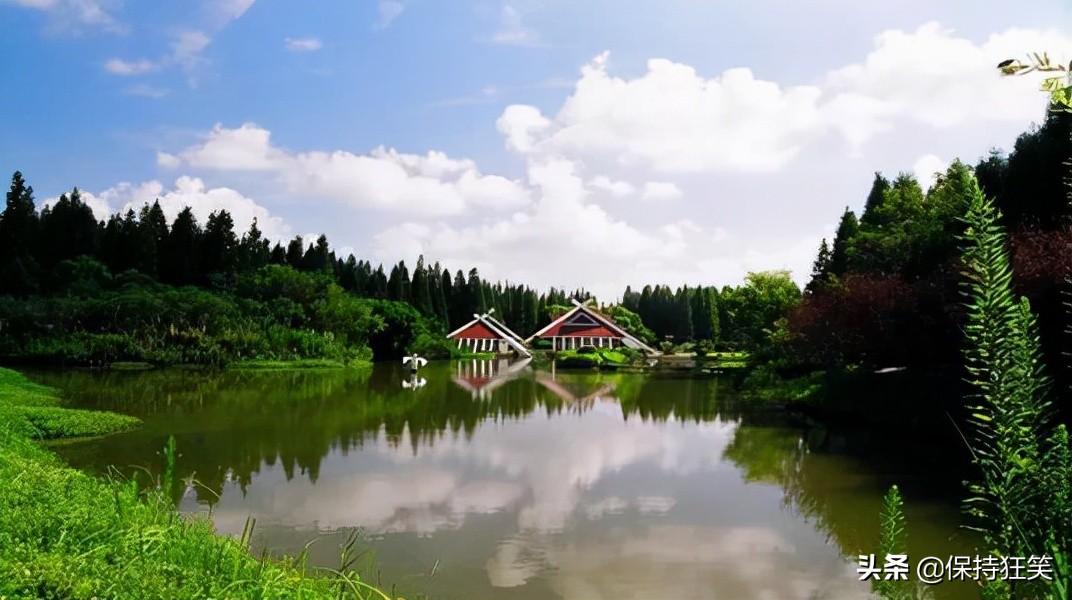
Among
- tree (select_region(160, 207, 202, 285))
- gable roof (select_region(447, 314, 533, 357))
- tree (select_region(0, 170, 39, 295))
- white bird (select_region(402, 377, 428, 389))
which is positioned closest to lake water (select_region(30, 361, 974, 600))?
white bird (select_region(402, 377, 428, 389))

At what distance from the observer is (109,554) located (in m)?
3.87

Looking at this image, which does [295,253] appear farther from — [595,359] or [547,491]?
[547,491]

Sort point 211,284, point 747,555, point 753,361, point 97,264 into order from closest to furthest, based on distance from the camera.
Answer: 1. point 747,555
2. point 753,361
3. point 97,264
4. point 211,284

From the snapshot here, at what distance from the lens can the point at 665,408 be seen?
1978 cm

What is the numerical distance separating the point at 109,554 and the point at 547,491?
20.9 feet

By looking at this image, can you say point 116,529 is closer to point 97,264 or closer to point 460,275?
point 97,264

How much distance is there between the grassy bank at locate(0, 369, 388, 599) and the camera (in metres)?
3.14

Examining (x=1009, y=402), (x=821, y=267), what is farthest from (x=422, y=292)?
(x=1009, y=402)

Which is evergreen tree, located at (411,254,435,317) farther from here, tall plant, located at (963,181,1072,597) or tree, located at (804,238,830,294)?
tall plant, located at (963,181,1072,597)

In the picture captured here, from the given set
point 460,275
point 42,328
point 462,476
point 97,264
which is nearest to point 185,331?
point 42,328

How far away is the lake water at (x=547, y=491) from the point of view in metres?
6.61

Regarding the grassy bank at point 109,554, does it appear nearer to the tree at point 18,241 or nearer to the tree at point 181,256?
the tree at point 18,241

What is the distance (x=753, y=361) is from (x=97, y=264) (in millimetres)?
31713

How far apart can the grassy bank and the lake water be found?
161cm
